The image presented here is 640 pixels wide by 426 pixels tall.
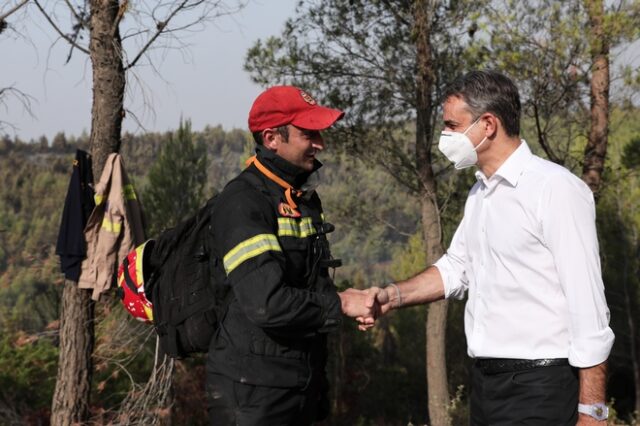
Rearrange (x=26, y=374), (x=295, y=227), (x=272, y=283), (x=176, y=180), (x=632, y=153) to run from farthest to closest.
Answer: (x=176, y=180) → (x=632, y=153) → (x=26, y=374) → (x=295, y=227) → (x=272, y=283)

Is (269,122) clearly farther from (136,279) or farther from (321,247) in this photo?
(136,279)

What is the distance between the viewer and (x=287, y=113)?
304 centimetres

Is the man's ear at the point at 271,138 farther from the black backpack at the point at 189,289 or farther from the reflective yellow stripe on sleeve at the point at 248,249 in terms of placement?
the reflective yellow stripe on sleeve at the point at 248,249

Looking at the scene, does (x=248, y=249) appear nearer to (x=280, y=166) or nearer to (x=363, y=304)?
(x=280, y=166)

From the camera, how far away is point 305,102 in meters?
3.07

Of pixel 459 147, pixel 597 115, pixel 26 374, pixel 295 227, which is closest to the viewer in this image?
pixel 459 147

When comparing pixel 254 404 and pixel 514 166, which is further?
pixel 254 404

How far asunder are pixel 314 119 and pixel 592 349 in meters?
1.27

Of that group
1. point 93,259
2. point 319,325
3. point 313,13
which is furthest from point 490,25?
point 319,325

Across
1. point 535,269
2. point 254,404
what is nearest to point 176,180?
point 254,404

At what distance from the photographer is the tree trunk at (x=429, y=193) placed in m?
10.8

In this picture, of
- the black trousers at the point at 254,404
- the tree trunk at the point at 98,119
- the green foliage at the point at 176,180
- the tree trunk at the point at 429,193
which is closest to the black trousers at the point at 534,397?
the black trousers at the point at 254,404

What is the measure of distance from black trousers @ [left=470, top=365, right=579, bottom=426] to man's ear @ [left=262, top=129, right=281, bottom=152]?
1.14 meters

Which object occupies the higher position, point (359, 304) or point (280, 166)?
point (280, 166)
